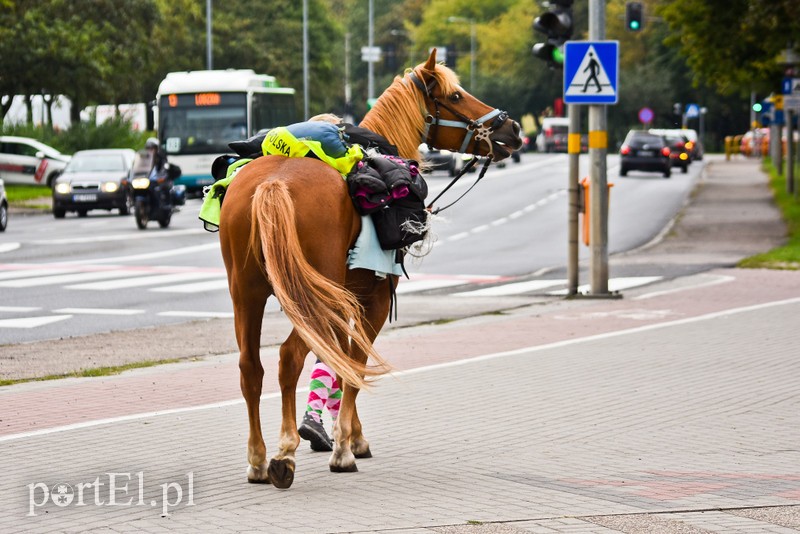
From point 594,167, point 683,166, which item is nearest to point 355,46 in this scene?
point 683,166

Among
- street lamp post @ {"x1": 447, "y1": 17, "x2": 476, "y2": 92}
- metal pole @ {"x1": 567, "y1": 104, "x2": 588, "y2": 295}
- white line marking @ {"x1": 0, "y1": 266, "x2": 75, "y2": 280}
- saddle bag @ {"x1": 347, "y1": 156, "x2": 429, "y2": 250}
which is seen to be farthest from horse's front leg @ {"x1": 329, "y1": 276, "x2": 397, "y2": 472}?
street lamp post @ {"x1": 447, "y1": 17, "x2": 476, "y2": 92}

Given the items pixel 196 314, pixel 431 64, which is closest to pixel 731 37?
pixel 196 314

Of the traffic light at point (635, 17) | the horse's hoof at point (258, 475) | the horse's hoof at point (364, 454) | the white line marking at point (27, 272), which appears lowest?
the white line marking at point (27, 272)

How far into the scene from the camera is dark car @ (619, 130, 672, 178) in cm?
5391

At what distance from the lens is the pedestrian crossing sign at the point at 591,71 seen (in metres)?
17.0

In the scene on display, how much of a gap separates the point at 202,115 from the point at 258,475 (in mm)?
36559

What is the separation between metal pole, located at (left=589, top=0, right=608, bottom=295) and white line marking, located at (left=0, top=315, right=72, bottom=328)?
6.18m

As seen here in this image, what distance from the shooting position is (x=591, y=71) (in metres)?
17.1

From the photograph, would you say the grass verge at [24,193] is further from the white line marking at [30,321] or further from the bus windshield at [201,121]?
the white line marking at [30,321]

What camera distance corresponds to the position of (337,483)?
7.13 metres

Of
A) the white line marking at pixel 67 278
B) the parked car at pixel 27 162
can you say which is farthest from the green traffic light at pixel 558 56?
the parked car at pixel 27 162

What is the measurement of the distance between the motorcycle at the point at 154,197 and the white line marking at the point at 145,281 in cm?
1050

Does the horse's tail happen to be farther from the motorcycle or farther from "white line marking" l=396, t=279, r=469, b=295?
the motorcycle

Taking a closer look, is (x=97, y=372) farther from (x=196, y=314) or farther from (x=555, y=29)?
(x=555, y=29)
